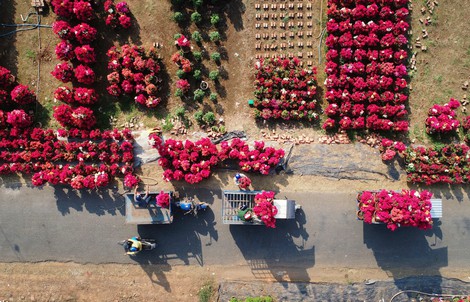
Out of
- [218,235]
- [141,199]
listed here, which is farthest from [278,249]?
[141,199]

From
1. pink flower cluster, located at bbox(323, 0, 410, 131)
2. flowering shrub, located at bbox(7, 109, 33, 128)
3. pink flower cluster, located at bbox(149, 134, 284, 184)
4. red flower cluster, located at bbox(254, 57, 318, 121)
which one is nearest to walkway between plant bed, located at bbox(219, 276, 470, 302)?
pink flower cluster, located at bbox(149, 134, 284, 184)

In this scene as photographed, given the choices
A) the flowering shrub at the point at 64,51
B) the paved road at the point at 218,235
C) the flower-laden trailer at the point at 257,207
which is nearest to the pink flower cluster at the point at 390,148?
the paved road at the point at 218,235

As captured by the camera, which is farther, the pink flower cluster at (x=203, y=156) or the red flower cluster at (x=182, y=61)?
the red flower cluster at (x=182, y=61)

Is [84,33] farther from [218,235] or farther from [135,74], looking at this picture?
[218,235]

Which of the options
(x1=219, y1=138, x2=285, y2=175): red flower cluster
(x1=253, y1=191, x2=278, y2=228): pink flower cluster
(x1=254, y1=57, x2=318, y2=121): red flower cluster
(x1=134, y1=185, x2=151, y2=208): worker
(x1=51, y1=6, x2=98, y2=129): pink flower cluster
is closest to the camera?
(x1=253, y1=191, x2=278, y2=228): pink flower cluster

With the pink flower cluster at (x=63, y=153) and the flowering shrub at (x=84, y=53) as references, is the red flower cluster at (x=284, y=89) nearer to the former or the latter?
the pink flower cluster at (x=63, y=153)

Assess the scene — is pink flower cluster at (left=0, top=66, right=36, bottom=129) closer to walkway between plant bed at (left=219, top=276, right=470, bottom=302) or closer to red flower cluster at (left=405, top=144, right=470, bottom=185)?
walkway between plant bed at (left=219, top=276, right=470, bottom=302)
